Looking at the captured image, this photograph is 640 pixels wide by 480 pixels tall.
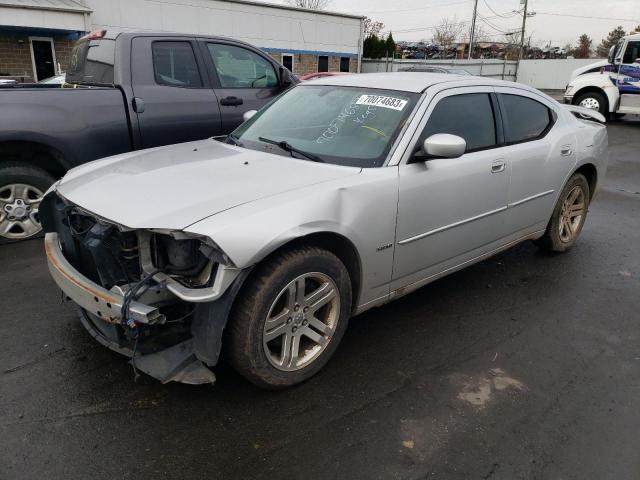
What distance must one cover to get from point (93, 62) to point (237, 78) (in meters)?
1.52

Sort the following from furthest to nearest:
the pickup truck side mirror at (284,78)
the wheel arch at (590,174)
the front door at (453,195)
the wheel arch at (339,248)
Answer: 1. the pickup truck side mirror at (284,78)
2. the wheel arch at (590,174)
3. the front door at (453,195)
4. the wheel arch at (339,248)

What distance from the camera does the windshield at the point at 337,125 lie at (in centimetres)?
320

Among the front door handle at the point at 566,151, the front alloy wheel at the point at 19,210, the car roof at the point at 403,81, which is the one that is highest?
the car roof at the point at 403,81

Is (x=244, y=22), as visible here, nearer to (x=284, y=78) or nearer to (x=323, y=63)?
(x=323, y=63)

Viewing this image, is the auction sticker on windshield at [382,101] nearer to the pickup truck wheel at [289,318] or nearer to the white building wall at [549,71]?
the pickup truck wheel at [289,318]

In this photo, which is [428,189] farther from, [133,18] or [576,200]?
[133,18]

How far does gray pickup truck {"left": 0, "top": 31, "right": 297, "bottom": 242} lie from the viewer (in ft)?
15.0

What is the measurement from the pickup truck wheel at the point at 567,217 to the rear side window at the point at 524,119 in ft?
2.20

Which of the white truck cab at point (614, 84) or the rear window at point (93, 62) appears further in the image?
the white truck cab at point (614, 84)

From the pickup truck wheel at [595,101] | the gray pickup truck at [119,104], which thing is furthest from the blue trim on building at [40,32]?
the pickup truck wheel at [595,101]

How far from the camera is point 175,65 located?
5449mm

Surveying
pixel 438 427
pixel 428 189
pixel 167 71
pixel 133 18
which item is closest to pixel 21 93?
pixel 167 71

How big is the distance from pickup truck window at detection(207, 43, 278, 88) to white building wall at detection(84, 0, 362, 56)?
12778 mm

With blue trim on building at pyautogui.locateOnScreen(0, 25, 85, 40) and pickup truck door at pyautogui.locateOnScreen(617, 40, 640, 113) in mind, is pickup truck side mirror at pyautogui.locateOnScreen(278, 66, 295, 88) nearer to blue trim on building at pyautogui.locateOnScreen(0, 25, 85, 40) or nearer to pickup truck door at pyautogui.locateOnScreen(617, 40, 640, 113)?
pickup truck door at pyautogui.locateOnScreen(617, 40, 640, 113)
